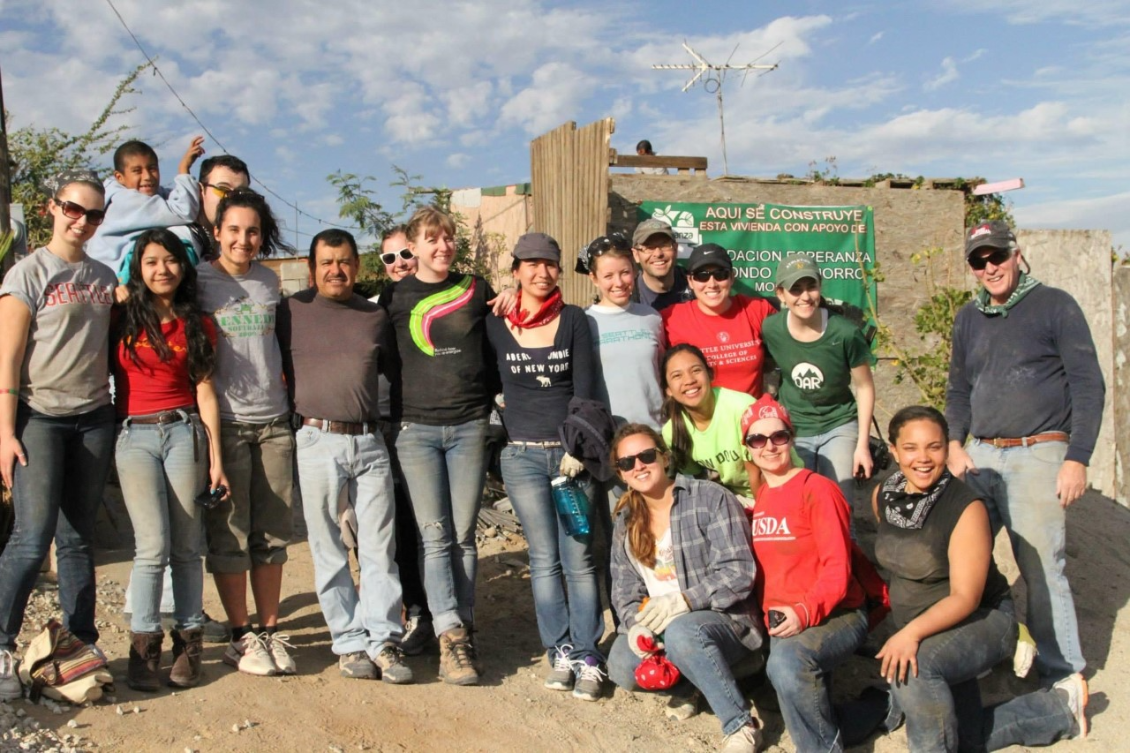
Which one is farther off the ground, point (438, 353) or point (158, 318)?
point (158, 318)

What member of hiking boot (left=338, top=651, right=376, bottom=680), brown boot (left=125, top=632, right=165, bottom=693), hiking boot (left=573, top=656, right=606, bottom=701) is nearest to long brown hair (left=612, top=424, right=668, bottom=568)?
hiking boot (left=573, top=656, right=606, bottom=701)

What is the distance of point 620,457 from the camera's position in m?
4.04

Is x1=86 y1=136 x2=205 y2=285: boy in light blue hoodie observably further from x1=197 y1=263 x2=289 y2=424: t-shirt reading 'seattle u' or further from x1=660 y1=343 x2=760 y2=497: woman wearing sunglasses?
x1=660 y1=343 x2=760 y2=497: woman wearing sunglasses

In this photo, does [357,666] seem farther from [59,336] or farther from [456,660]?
[59,336]

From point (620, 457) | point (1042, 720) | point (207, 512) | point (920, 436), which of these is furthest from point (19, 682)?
point (1042, 720)

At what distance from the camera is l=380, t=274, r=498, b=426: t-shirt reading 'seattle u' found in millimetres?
4297

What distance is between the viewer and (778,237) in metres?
7.67

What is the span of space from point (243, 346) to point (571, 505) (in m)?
1.60

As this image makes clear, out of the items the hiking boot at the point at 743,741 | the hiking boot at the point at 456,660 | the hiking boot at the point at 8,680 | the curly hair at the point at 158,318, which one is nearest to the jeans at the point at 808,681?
the hiking boot at the point at 743,741

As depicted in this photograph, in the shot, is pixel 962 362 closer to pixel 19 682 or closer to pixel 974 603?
pixel 974 603

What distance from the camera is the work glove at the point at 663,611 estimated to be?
3.93 metres

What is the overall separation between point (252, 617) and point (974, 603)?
3.57m

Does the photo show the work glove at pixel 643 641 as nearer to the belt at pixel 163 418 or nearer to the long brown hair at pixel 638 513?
the long brown hair at pixel 638 513

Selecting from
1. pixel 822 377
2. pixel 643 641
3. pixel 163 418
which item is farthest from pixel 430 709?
pixel 822 377
